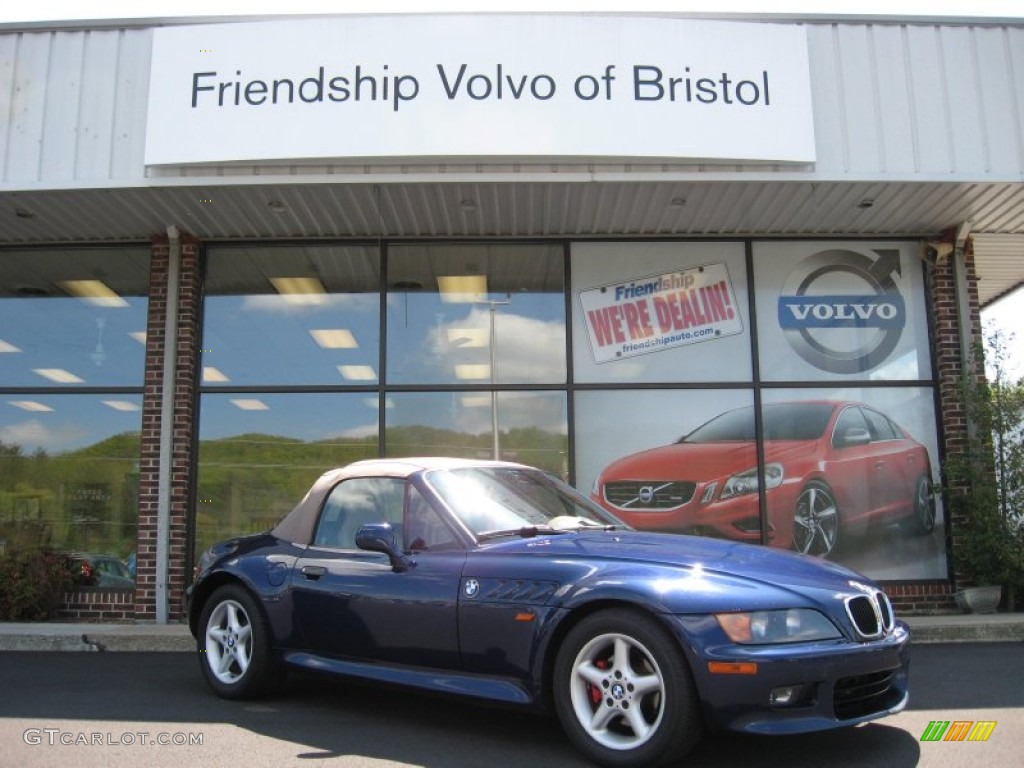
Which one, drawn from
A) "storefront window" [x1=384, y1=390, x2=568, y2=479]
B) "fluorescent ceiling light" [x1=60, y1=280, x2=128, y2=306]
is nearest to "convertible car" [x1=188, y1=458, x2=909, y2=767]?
"storefront window" [x1=384, y1=390, x2=568, y2=479]

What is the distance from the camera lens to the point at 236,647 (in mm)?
5504

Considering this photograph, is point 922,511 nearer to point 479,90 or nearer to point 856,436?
point 856,436

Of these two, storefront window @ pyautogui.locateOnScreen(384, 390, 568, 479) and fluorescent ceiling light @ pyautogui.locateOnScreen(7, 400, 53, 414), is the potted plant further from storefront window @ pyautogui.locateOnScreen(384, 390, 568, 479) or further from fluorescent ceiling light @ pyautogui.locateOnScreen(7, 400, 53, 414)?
fluorescent ceiling light @ pyautogui.locateOnScreen(7, 400, 53, 414)

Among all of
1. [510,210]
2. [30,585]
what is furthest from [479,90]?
[30,585]

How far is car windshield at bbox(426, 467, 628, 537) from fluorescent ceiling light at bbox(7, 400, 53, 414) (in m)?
6.85

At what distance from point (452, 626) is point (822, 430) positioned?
6.37 m

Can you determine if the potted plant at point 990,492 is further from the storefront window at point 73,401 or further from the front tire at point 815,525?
the storefront window at point 73,401


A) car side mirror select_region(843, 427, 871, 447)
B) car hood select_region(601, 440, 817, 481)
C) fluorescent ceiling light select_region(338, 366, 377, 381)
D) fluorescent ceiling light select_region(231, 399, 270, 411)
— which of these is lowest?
car hood select_region(601, 440, 817, 481)

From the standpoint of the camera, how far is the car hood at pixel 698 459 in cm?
963

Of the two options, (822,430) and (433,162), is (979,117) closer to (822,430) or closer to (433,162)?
(822,430)

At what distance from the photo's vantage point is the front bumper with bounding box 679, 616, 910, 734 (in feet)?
12.1

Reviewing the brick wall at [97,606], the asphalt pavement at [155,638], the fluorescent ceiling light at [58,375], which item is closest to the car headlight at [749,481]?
the asphalt pavement at [155,638]

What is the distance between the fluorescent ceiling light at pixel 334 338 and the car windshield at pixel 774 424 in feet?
12.0

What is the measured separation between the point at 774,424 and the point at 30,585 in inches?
297
